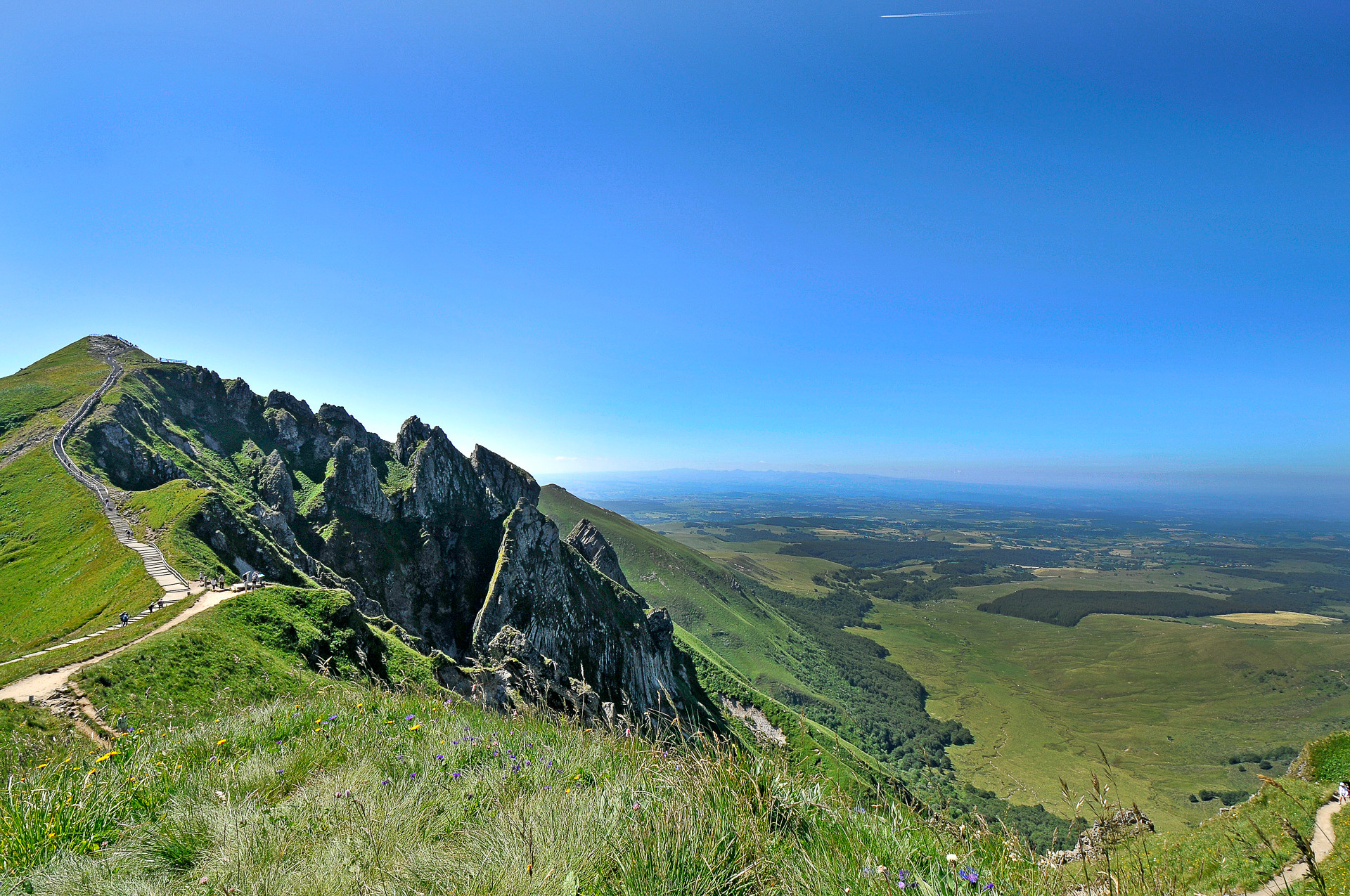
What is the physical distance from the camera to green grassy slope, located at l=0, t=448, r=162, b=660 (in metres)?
20.9

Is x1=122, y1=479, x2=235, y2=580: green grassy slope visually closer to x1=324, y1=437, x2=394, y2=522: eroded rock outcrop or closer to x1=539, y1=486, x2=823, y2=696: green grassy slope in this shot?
x1=324, y1=437, x2=394, y2=522: eroded rock outcrop

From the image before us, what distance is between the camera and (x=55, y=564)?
26328mm

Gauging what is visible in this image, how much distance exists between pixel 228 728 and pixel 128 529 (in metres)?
33.5

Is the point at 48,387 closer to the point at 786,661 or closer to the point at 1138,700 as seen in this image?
the point at 786,661

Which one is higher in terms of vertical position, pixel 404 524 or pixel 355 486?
pixel 355 486

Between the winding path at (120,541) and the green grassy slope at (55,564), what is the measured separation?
1.29 feet

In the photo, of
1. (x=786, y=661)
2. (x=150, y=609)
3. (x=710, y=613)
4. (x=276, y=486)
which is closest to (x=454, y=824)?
(x=150, y=609)

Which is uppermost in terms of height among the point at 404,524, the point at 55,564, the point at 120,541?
the point at 120,541

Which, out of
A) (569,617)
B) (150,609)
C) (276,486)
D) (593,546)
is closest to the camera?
(150,609)

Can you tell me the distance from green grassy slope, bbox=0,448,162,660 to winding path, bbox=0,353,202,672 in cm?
39

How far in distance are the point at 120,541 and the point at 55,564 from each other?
10.3 ft

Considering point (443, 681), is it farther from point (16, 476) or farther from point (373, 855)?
point (16, 476)

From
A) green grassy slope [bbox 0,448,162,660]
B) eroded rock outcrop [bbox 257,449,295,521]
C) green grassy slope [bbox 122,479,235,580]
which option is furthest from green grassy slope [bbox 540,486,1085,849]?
green grassy slope [bbox 0,448,162,660]

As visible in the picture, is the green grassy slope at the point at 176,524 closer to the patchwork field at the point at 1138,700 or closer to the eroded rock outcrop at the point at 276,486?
the eroded rock outcrop at the point at 276,486
